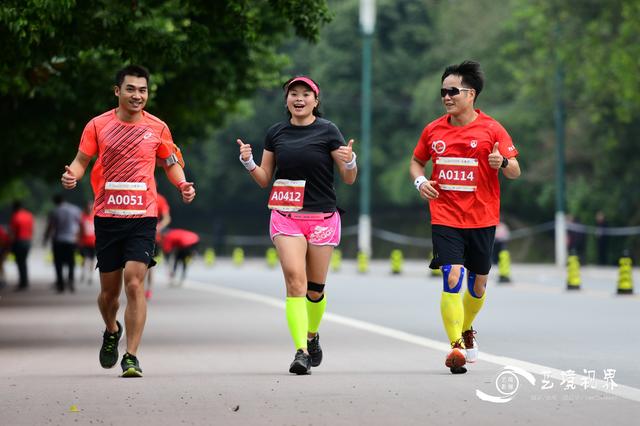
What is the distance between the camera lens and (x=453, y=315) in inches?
437

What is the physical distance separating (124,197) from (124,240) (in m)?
0.34

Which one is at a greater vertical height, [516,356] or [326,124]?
[326,124]

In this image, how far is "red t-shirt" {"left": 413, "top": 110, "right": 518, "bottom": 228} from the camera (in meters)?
11.3

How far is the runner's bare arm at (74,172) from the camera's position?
36.0ft

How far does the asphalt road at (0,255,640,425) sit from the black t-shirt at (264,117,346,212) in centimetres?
127

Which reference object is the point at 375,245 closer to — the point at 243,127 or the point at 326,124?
the point at 243,127

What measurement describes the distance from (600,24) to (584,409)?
38.2 m

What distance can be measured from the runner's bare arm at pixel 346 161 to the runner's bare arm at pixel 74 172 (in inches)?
69.2

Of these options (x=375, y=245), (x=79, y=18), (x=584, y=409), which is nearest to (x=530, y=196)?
(x=375, y=245)

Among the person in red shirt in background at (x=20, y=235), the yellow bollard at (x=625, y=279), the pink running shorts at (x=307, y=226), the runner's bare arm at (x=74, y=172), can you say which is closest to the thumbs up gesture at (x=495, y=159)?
the pink running shorts at (x=307, y=226)

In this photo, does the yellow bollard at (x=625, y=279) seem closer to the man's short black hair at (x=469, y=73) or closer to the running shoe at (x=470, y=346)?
the running shoe at (x=470, y=346)

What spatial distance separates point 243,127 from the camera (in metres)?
72.1

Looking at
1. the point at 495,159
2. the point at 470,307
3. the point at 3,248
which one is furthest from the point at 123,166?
the point at 3,248

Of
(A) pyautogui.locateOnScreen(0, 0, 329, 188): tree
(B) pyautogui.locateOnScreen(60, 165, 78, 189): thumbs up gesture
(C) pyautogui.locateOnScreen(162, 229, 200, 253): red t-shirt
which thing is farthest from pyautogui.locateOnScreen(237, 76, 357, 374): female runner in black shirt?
(C) pyautogui.locateOnScreen(162, 229, 200, 253): red t-shirt
